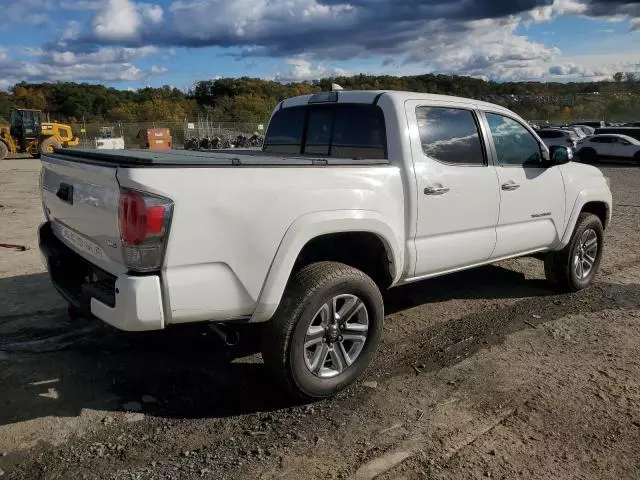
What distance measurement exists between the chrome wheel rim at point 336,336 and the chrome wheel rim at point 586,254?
318 cm

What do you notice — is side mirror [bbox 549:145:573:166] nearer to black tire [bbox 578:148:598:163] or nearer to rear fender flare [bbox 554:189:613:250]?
rear fender flare [bbox 554:189:613:250]

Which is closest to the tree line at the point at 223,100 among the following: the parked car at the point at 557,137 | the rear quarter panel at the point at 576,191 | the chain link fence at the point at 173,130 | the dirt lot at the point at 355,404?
the chain link fence at the point at 173,130

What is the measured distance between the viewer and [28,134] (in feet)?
98.5

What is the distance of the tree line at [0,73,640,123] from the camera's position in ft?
204

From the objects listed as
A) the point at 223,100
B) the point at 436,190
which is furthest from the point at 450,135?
the point at 223,100

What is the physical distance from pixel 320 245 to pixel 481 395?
4.76ft

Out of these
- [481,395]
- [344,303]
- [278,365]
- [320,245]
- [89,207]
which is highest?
[89,207]

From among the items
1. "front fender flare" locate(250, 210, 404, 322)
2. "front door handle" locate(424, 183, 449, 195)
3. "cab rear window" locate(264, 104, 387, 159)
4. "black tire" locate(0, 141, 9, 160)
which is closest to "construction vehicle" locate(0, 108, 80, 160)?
"black tire" locate(0, 141, 9, 160)

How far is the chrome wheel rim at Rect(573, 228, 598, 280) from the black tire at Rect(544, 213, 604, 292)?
23mm

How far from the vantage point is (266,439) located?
123 inches

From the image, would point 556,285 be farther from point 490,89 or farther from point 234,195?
point 490,89

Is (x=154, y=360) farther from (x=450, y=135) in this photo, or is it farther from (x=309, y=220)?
(x=450, y=135)

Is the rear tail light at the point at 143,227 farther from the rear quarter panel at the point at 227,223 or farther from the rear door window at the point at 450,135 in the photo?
the rear door window at the point at 450,135

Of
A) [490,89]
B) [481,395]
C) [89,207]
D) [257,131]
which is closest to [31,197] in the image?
[89,207]
